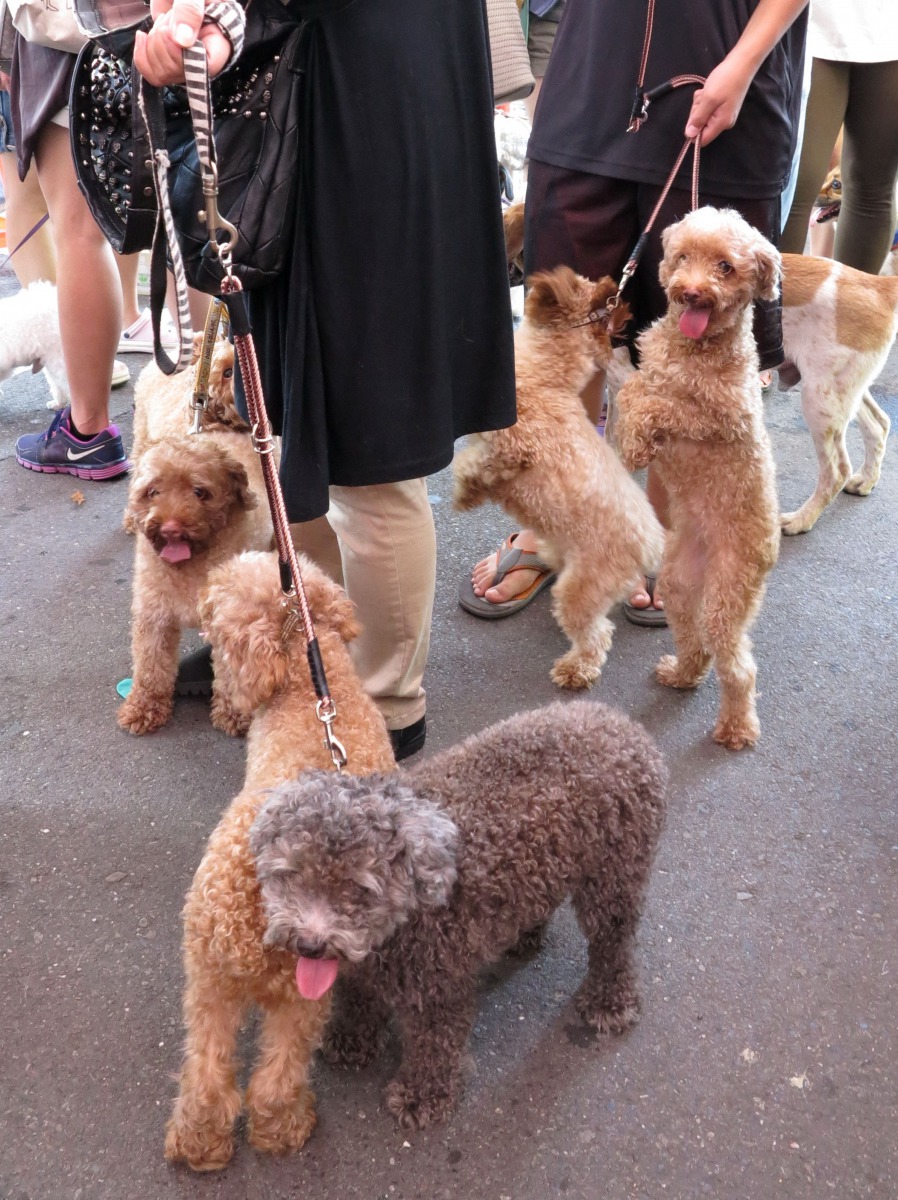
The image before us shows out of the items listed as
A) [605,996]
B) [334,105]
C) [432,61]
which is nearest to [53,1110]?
[605,996]

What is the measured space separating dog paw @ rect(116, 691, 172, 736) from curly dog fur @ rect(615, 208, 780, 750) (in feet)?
4.39

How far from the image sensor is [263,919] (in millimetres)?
1235

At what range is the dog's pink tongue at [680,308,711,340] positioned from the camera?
2.00 m

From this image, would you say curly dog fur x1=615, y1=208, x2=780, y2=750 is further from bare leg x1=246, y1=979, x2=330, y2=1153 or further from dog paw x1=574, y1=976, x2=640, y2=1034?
bare leg x1=246, y1=979, x2=330, y2=1153

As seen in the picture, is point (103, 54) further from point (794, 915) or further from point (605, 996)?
point (794, 915)

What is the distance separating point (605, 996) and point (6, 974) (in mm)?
1089

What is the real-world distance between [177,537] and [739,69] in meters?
1.63

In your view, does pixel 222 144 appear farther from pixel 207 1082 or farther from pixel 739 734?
pixel 739 734

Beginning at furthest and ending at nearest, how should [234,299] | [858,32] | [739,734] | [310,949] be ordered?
1. [858,32]
2. [739,734]
3. [234,299]
4. [310,949]

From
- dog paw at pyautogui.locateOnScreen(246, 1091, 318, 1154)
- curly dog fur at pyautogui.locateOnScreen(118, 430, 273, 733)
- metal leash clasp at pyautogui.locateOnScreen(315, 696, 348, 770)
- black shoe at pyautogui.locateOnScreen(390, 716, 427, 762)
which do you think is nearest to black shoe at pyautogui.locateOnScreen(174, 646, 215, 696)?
curly dog fur at pyautogui.locateOnScreen(118, 430, 273, 733)

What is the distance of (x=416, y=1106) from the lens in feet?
4.59

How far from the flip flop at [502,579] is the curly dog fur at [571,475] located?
321mm

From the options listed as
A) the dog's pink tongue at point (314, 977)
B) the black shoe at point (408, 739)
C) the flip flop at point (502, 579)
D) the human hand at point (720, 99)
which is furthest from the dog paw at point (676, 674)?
the dog's pink tongue at point (314, 977)

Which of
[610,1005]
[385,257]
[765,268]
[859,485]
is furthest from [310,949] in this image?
[859,485]
